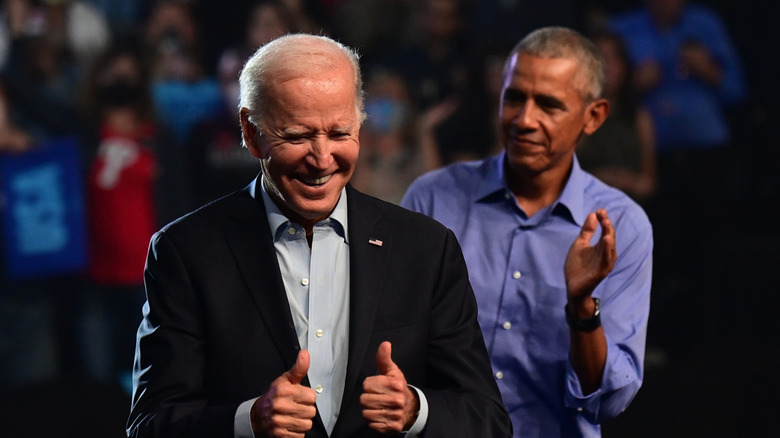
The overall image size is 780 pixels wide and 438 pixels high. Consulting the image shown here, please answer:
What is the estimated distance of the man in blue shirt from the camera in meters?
2.18

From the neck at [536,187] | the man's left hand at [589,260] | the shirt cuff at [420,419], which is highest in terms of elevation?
the neck at [536,187]

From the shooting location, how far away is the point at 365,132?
5.22 m

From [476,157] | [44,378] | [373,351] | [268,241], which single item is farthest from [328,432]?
[44,378]

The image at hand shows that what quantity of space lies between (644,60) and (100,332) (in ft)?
9.83

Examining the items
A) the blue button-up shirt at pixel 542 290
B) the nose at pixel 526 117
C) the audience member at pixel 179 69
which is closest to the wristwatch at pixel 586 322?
the blue button-up shirt at pixel 542 290

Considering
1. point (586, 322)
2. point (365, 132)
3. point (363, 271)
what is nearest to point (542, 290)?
point (586, 322)

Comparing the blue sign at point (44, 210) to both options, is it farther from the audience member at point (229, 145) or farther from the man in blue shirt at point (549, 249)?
the man in blue shirt at point (549, 249)

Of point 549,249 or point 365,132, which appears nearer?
point 549,249

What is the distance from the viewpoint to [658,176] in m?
5.04

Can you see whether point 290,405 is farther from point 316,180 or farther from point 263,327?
point 316,180

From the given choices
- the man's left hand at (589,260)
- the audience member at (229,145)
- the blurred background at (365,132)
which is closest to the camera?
the man's left hand at (589,260)

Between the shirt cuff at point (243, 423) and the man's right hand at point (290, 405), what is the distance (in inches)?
1.3

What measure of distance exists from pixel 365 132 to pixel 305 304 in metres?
3.53

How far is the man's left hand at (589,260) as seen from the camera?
206 centimetres
